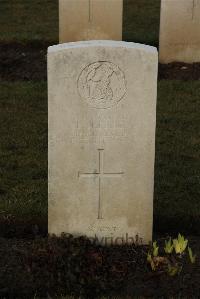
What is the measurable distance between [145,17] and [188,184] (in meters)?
8.42

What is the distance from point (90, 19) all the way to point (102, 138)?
648 centimetres

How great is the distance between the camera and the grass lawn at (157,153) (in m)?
5.73

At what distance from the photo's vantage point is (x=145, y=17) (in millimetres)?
14180

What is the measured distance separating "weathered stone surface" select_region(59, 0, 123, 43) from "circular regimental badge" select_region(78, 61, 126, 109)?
632cm

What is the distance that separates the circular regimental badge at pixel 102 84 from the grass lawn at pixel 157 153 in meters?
1.28

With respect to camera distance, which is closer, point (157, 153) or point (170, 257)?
point (170, 257)

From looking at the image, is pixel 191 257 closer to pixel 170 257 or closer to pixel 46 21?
pixel 170 257

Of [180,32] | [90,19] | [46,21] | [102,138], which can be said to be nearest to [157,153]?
[102,138]

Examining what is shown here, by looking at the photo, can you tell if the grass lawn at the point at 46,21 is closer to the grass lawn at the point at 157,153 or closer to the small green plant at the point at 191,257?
the grass lawn at the point at 157,153

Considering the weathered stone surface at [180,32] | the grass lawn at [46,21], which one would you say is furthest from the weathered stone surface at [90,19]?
the grass lawn at [46,21]

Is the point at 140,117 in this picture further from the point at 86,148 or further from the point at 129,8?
the point at 129,8

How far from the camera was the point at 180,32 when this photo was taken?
1069cm

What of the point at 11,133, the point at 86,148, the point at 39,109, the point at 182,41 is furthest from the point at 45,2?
the point at 86,148

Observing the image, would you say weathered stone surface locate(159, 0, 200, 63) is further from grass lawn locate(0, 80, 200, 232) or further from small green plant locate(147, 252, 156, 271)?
small green plant locate(147, 252, 156, 271)
